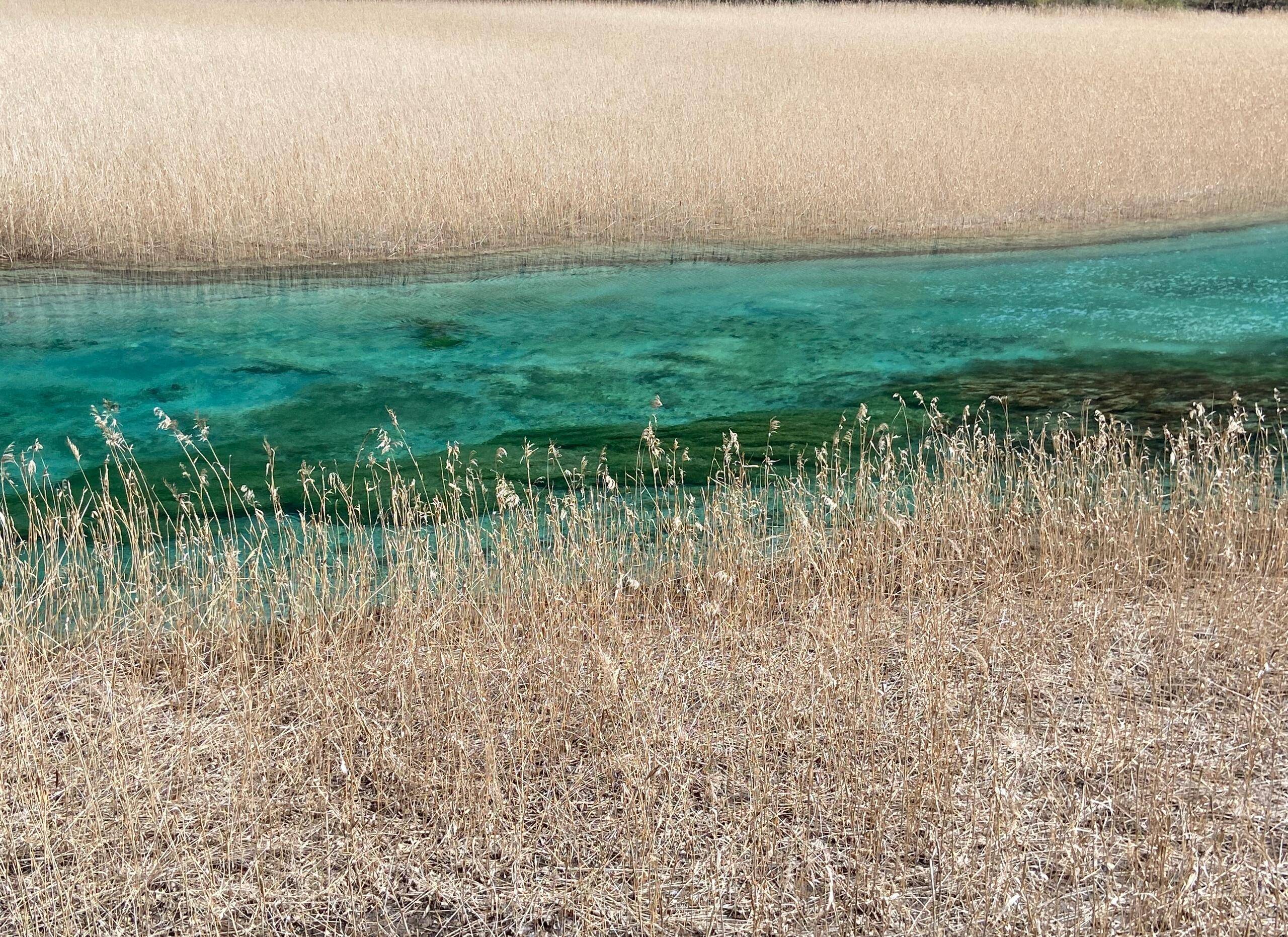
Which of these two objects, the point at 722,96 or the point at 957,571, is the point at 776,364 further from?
the point at 722,96

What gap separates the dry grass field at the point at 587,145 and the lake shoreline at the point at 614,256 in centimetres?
9

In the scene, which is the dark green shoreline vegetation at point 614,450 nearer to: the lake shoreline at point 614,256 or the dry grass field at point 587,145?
the lake shoreline at point 614,256

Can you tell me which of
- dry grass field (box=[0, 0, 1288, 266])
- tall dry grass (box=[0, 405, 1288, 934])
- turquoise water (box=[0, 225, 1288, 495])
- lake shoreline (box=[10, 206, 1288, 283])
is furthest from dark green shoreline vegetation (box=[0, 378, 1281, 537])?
dry grass field (box=[0, 0, 1288, 266])

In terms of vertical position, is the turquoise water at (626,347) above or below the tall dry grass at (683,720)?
above

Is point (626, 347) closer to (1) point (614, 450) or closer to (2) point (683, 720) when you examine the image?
(1) point (614, 450)

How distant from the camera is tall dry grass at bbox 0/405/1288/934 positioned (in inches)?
127

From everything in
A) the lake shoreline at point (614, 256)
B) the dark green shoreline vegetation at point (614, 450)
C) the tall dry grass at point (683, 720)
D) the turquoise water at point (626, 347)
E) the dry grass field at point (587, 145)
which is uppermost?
the dry grass field at point (587, 145)

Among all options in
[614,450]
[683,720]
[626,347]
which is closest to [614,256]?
[626,347]

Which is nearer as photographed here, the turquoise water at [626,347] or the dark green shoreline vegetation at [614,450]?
the dark green shoreline vegetation at [614,450]

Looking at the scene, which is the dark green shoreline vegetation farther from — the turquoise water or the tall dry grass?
the tall dry grass

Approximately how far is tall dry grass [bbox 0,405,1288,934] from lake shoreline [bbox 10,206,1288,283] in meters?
5.46

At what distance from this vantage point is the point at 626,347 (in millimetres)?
9258

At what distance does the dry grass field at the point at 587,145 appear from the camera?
11414 millimetres

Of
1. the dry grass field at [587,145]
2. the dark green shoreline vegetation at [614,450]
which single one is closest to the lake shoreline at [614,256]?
the dry grass field at [587,145]
